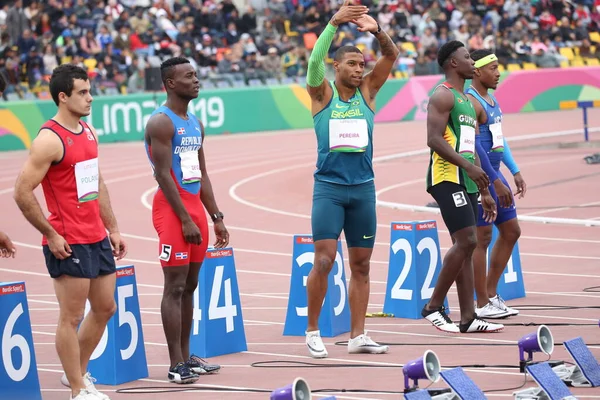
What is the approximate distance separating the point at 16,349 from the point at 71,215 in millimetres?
930

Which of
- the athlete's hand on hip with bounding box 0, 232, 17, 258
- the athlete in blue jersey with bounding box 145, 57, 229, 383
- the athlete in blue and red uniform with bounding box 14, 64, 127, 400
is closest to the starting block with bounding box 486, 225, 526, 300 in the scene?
the athlete in blue jersey with bounding box 145, 57, 229, 383

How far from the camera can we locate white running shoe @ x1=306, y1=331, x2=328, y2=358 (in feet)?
27.9

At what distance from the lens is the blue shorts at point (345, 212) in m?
8.60

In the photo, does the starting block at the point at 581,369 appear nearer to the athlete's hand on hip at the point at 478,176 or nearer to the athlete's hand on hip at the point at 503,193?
the athlete's hand on hip at the point at 478,176

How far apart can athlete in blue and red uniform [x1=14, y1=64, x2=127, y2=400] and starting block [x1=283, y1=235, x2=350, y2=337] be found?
8.59 ft

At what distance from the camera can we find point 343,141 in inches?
339

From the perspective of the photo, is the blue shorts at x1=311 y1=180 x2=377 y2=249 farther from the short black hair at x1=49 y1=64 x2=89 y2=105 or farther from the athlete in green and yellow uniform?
the short black hair at x1=49 y1=64 x2=89 y2=105

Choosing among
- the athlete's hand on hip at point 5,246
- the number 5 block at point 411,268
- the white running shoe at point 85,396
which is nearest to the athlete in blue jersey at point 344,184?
the number 5 block at point 411,268

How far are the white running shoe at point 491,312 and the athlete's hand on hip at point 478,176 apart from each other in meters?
1.26

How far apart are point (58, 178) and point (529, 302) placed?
5.11 m

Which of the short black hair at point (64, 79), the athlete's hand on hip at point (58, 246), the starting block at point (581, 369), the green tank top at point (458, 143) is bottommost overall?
the starting block at point (581, 369)

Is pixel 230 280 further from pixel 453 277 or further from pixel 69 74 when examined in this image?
pixel 69 74

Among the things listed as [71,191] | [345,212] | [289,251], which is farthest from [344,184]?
[289,251]

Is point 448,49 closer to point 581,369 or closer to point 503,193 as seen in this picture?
point 503,193
